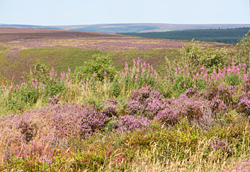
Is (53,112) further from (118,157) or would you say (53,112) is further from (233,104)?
(233,104)

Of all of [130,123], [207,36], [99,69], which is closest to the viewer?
[130,123]

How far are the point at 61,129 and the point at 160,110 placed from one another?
1.89 meters

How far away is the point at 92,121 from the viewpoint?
4.08m

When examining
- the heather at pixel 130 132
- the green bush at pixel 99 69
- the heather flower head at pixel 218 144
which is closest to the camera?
the heather at pixel 130 132

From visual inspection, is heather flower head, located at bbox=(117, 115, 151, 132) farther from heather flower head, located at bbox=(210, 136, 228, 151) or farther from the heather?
heather flower head, located at bbox=(210, 136, 228, 151)

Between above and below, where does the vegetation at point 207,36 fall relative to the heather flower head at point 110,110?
above

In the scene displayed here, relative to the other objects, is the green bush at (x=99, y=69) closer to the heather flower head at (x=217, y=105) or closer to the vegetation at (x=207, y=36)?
the heather flower head at (x=217, y=105)

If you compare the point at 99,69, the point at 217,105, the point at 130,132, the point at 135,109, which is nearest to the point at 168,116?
the point at 135,109

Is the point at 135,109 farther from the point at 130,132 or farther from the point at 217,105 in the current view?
the point at 217,105

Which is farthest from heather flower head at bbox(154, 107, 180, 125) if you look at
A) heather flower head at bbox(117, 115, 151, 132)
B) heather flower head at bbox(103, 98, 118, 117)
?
heather flower head at bbox(103, 98, 118, 117)

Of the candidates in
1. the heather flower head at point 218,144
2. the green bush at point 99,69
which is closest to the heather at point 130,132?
the heather flower head at point 218,144

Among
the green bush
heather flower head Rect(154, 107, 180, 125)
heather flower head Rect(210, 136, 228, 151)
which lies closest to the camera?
heather flower head Rect(210, 136, 228, 151)

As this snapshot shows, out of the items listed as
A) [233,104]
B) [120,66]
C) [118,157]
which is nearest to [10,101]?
[118,157]

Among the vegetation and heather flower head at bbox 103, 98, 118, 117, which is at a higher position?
the vegetation
